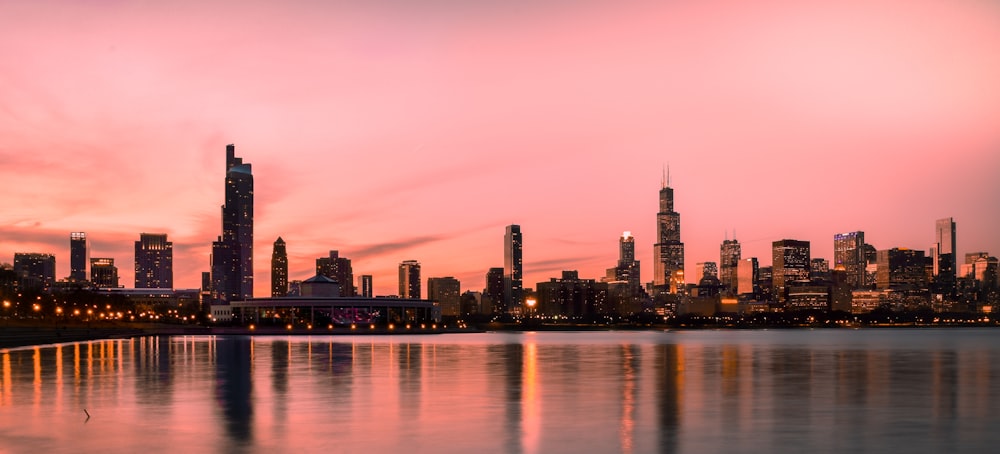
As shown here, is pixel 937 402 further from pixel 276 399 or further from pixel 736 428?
pixel 276 399

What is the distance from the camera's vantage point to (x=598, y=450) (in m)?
23.2

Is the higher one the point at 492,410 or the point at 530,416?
the point at 530,416

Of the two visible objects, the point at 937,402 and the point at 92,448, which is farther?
the point at 937,402

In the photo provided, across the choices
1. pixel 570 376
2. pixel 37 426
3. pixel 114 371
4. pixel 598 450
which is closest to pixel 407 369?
pixel 570 376

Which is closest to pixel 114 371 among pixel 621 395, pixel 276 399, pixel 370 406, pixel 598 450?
pixel 276 399

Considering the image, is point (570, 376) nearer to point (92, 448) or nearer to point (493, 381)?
point (493, 381)

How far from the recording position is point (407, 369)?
57719mm

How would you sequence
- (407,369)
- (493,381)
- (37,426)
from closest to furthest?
(37,426)
(493,381)
(407,369)

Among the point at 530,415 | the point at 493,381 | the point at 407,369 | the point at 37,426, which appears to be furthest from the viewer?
the point at 407,369

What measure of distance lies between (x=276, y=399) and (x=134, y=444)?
40.3 ft

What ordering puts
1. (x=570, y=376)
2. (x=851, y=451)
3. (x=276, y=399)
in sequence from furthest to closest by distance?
(x=570, y=376) < (x=276, y=399) < (x=851, y=451)

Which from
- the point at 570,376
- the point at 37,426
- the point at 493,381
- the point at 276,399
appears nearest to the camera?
the point at 37,426

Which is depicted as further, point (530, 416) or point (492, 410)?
point (492, 410)

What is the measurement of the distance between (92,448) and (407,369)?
3486 cm
